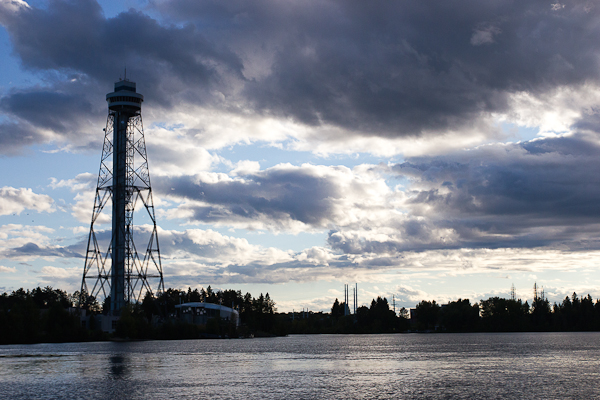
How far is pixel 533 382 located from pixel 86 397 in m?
48.9

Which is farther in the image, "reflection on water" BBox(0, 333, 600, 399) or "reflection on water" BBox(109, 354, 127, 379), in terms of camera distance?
"reflection on water" BBox(109, 354, 127, 379)

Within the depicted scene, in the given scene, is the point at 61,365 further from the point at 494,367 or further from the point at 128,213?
the point at 128,213

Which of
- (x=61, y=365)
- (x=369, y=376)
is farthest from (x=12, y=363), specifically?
(x=369, y=376)

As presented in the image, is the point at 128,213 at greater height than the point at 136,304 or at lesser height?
greater

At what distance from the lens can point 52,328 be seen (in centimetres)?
16938

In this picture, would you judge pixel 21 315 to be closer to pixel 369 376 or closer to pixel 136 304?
pixel 136 304

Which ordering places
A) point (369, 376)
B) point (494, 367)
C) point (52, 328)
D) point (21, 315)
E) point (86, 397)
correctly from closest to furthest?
point (86, 397) < point (369, 376) < point (494, 367) < point (21, 315) < point (52, 328)

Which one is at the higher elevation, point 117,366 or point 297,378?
point 117,366

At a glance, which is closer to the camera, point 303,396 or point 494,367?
point 303,396

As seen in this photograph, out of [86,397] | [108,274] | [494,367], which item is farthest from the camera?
[108,274]

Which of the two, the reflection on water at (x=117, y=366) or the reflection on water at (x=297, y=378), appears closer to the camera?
the reflection on water at (x=297, y=378)

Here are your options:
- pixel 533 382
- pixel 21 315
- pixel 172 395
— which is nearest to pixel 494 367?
pixel 533 382

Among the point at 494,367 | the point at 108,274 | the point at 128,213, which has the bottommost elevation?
the point at 494,367

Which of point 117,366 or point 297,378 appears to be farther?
point 117,366
